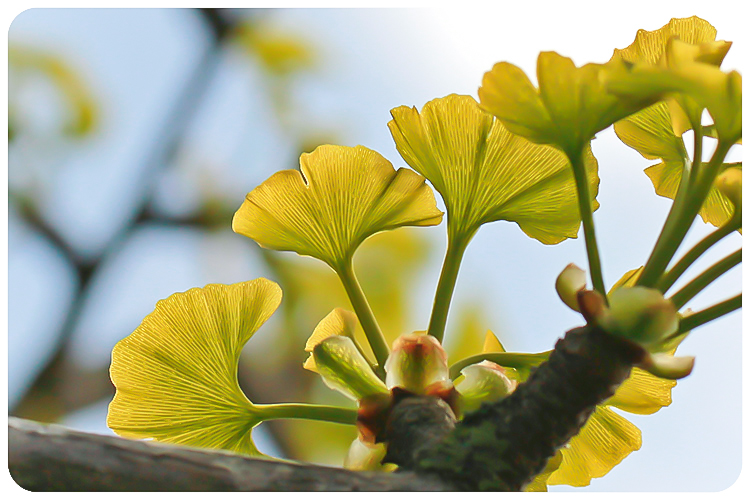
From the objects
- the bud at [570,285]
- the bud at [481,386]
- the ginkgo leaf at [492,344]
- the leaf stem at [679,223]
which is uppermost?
the leaf stem at [679,223]

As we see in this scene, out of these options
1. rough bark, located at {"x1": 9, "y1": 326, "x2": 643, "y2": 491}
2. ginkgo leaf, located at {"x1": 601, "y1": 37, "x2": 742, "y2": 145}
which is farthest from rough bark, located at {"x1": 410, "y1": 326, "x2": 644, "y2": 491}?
ginkgo leaf, located at {"x1": 601, "y1": 37, "x2": 742, "y2": 145}

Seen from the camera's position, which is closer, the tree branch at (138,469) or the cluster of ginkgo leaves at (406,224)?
the tree branch at (138,469)

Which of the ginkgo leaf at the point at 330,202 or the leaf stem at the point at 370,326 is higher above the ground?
the ginkgo leaf at the point at 330,202

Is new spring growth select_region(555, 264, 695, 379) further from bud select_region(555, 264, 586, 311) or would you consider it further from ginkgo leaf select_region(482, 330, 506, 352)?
ginkgo leaf select_region(482, 330, 506, 352)

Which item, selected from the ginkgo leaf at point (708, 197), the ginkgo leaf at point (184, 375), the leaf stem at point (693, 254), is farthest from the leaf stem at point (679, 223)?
the ginkgo leaf at point (184, 375)

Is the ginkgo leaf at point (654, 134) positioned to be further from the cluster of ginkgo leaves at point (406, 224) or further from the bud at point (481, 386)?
the bud at point (481, 386)

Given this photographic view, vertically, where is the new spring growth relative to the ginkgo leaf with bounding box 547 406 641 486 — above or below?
above
